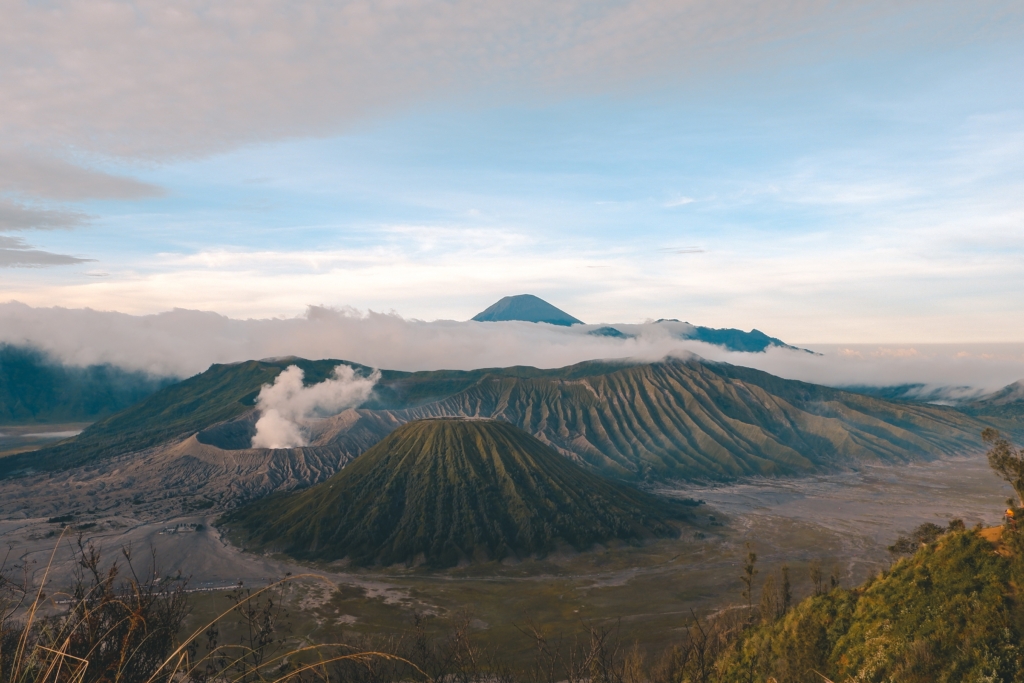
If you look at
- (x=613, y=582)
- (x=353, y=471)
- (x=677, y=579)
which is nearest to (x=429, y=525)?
(x=353, y=471)

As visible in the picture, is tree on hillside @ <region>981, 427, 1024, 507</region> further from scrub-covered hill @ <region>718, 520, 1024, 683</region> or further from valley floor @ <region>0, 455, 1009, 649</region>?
valley floor @ <region>0, 455, 1009, 649</region>

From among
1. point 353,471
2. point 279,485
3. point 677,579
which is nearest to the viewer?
point 677,579

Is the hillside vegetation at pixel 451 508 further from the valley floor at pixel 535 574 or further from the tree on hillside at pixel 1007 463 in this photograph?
the tree on hillside at pixel 1007 463

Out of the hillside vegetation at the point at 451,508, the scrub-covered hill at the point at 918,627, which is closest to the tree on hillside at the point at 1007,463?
the scrub-covered hill at the point at 918,627

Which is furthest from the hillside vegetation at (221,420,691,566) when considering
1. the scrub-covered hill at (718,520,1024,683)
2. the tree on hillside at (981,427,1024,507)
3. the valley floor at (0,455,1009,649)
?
the tree on hillside at (981,427,1024,507)

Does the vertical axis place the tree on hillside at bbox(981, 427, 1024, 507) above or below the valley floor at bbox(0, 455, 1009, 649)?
above

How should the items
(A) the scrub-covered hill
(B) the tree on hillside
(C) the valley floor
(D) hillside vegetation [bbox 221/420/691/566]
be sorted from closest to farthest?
1. (A) the scrub-covered hill
2. (B) the tree on hillside
3. (C) the valley floor
4. (D) hillside vegetation [bbox 221/420/691/566]

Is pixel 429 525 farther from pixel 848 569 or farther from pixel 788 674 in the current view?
pixel 788 674
